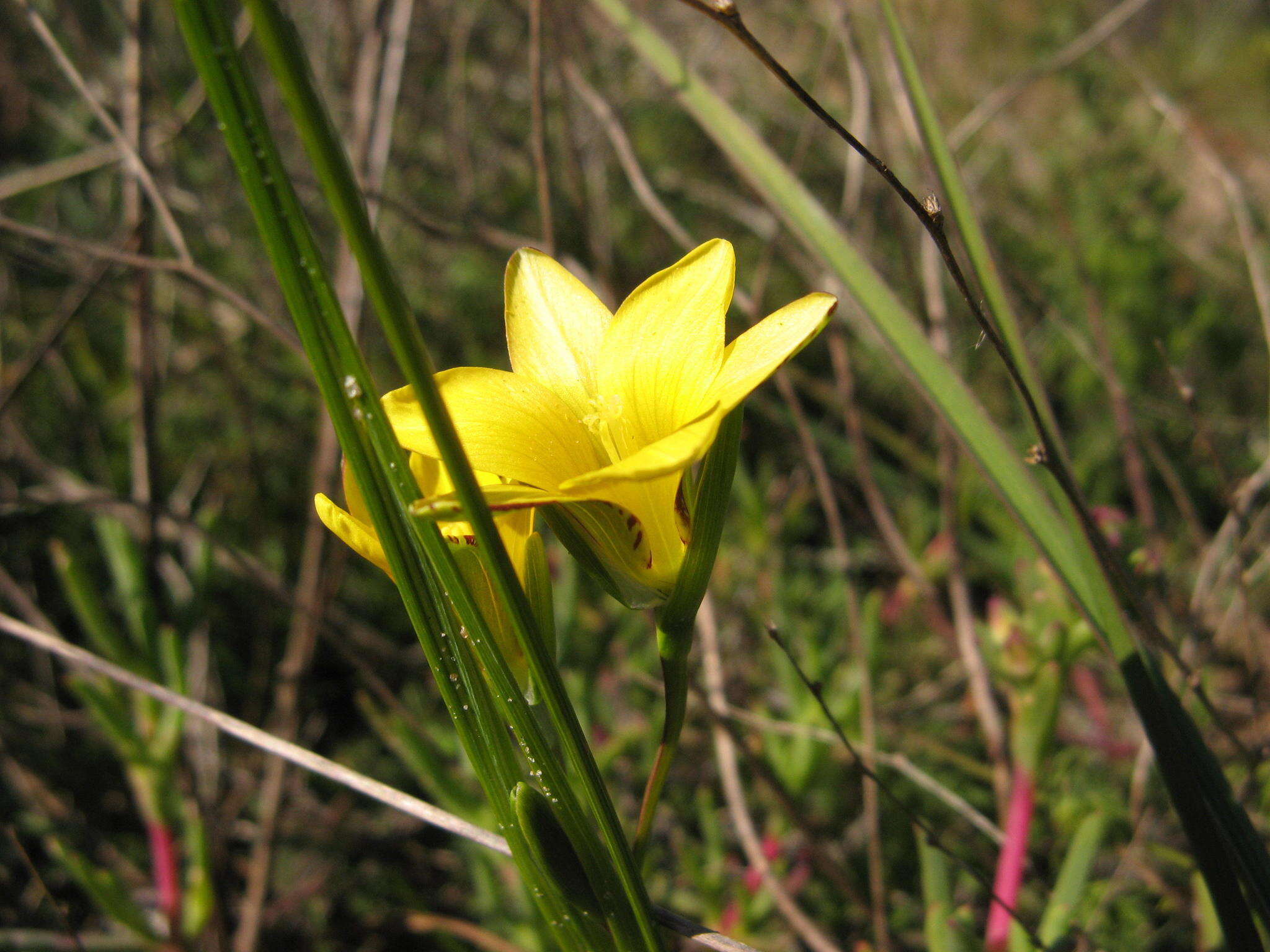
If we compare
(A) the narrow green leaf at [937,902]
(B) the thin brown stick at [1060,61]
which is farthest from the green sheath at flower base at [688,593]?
(B) the thin brown stick at [1060,61]

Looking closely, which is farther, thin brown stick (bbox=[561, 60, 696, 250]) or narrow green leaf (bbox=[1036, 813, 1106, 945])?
thin brown stick (bbox=[561, 60, 696, 250])

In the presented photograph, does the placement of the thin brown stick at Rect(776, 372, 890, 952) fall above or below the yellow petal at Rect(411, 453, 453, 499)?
below

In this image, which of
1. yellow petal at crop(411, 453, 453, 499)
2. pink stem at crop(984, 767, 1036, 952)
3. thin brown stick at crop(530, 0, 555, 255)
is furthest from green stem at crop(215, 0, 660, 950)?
thin brown stick at crop(530, 0, 555, 255)

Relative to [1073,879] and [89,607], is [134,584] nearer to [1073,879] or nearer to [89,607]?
[89,607]

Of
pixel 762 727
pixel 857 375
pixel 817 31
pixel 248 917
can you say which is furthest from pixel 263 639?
pixel 817 31

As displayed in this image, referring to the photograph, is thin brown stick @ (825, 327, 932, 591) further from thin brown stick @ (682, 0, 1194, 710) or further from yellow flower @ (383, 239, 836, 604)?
yellow flower @ (383, 239, 836, 604)
